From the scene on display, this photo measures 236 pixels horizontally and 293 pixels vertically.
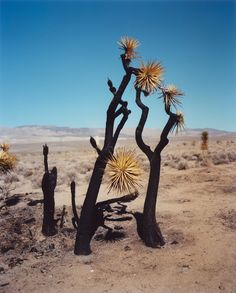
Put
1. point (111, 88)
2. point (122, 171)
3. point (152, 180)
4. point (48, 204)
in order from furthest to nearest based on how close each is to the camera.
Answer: point (48, 204), point (152, 180), point (111, 88), point (122, 171)

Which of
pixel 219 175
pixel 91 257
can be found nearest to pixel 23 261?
pixel 91 257

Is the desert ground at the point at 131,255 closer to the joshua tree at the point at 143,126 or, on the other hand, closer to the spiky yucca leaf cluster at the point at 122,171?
the joshua tree at the point at 143,126

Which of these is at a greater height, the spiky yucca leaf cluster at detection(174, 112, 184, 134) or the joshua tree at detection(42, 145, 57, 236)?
the spiky yucca leaf cluster at detection(174, 112, 184, 134)

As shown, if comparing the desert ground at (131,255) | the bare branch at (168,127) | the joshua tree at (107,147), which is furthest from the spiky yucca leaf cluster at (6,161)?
the bare branch at (168,127)

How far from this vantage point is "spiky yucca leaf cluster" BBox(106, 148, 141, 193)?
31.2 feet

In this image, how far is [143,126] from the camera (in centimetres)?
1016

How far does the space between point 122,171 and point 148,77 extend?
231 cm

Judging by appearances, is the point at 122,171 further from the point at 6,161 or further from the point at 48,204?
the point at 6,161

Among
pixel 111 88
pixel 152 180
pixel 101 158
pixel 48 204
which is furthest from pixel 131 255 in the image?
pixel 111 88

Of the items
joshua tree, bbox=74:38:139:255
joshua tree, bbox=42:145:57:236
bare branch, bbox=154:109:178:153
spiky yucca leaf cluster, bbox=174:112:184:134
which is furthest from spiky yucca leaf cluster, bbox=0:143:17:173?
spiky yucca leaf cluster, bbox=174:112:184:134

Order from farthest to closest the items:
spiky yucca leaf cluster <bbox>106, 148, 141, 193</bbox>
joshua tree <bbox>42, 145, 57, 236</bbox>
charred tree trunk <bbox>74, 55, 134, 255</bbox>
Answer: joshua tree <bbox>42, 145, 57, 236</bbox>
charred tree trunk <bbox>74, 55, 134, 255</bbox>
spiky yucca leaf cluster <bbox>106, 148, 141, 193</bbox>

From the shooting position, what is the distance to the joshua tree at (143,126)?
9.80 meters

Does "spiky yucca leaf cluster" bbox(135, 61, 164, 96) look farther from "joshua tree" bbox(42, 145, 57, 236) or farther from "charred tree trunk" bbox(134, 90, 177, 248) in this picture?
"joshua tree" bbox(42, 145, 57, 236)

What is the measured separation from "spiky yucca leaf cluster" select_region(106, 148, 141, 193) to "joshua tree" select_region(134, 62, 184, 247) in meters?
0.62
